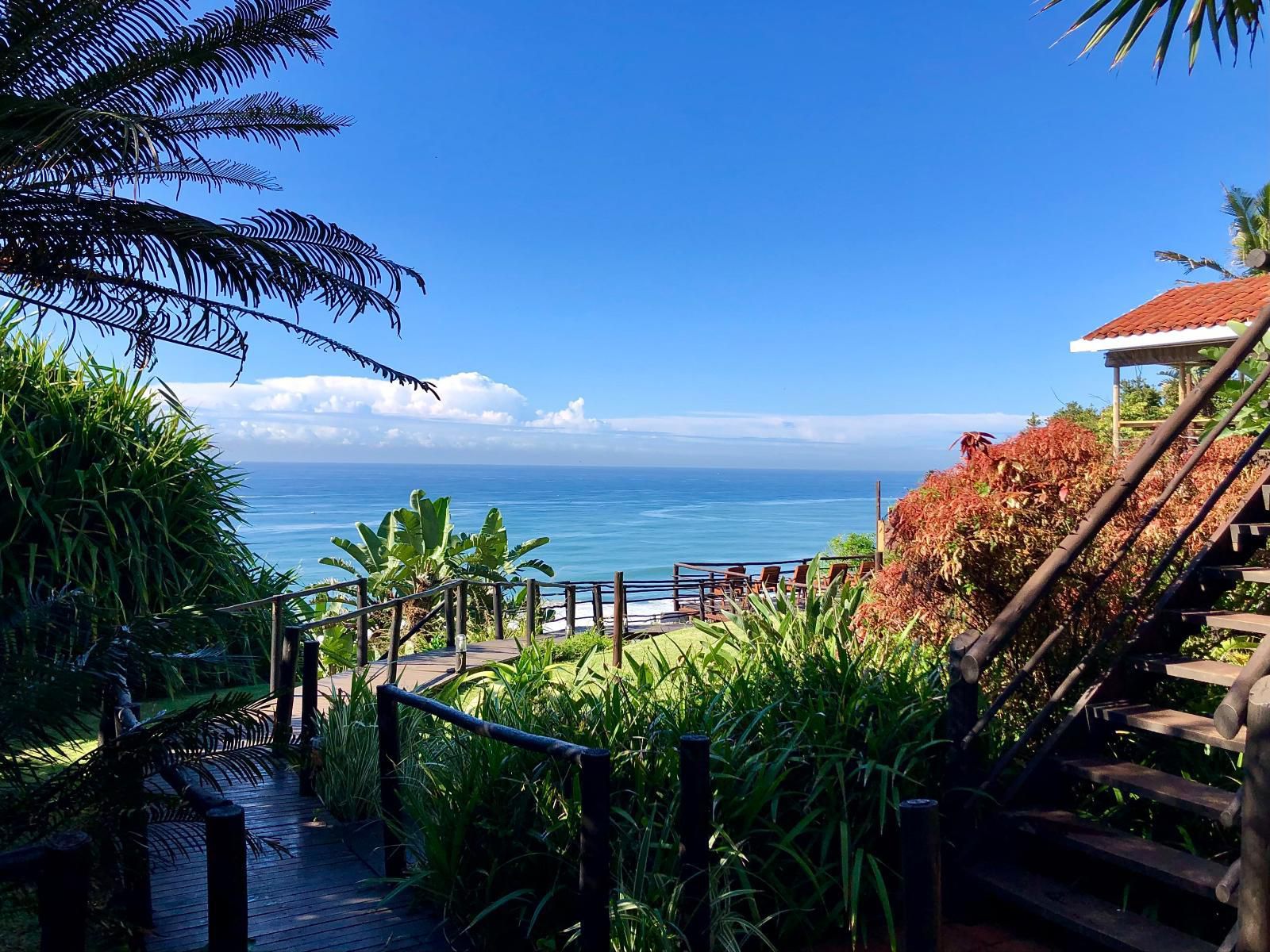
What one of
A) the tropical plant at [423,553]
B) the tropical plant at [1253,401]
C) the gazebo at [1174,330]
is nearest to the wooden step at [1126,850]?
the tropical plant at [1253,401]

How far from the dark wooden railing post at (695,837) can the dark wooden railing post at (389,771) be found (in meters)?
1.70

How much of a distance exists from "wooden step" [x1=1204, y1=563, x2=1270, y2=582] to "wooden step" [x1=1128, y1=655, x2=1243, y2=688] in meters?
0.47

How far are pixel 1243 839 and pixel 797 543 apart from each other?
242 feet

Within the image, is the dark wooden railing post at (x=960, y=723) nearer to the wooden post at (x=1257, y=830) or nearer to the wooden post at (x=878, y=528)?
the wooden post at (x=1257, y=830)

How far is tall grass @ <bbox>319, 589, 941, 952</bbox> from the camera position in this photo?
357 centimetres

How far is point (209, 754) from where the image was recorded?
3.20 meters

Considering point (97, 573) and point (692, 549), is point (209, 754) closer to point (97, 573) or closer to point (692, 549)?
point (97, 573)

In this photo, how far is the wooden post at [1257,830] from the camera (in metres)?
2.76

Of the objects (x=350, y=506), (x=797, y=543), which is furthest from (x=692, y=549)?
(x=350, y=506)

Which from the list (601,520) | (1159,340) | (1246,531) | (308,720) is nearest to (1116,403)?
(1159,340)

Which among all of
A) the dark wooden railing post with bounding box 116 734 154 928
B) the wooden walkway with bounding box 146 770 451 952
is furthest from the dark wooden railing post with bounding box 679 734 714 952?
the dark wooden railing post with bounding box 116 734 154 928

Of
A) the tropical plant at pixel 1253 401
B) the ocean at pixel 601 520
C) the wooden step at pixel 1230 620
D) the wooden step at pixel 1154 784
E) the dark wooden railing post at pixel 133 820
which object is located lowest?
the ocean at pixel 601 520

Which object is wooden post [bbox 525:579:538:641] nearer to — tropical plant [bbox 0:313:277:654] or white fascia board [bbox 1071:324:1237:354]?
tropical plant [bbox 0:313:277:654]

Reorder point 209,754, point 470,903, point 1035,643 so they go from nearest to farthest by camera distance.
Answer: point 209,754
point 470,903
point 1035,643
